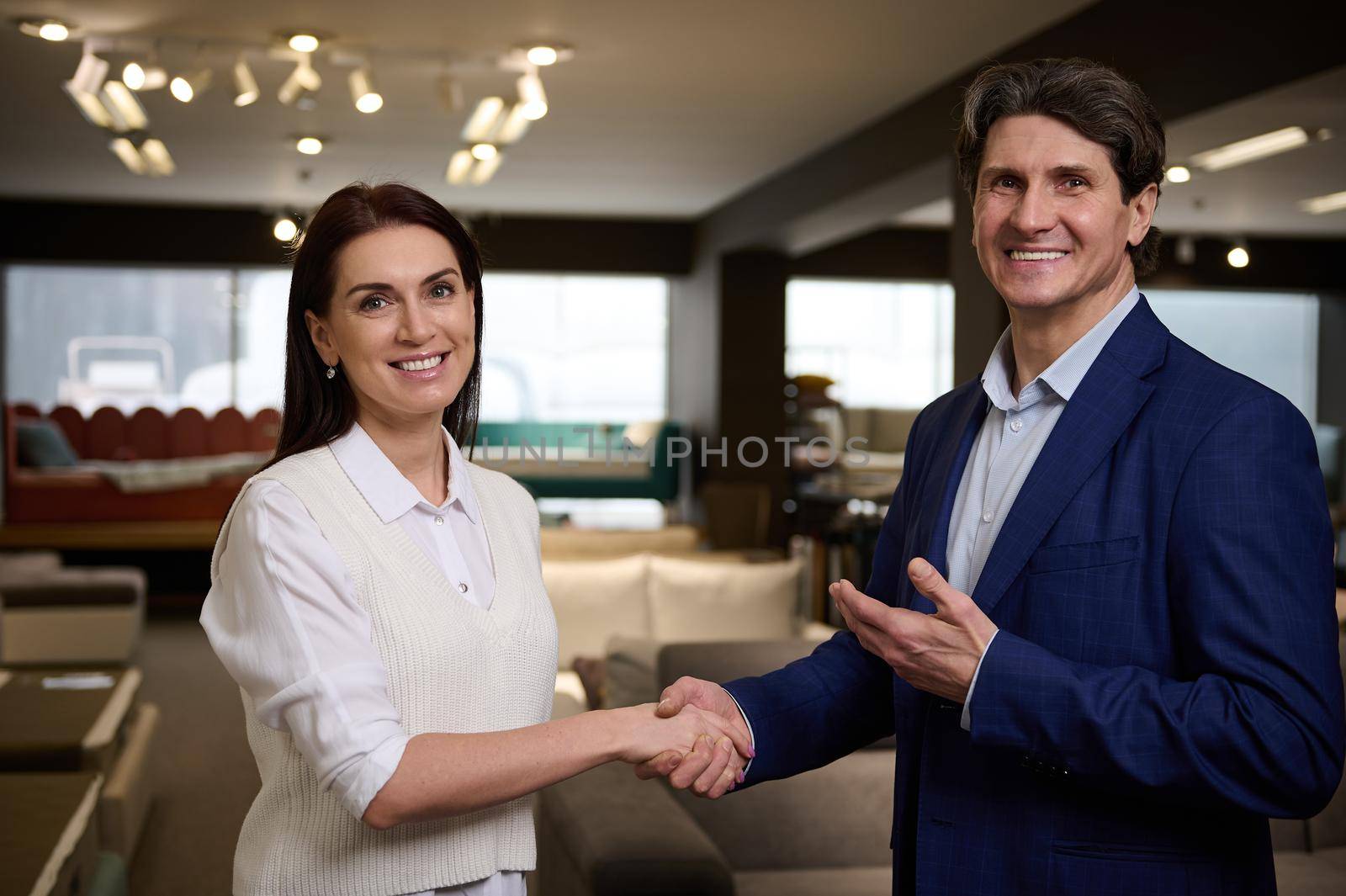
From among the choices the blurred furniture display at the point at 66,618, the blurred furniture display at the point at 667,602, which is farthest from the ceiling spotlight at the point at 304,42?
the blurred furniture display at the point at 66,618

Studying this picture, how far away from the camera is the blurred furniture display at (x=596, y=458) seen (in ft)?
34.6

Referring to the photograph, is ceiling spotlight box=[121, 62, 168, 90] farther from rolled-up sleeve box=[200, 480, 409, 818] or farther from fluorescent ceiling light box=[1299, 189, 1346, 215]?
fluorescent ceiling light box=[1299, 189, 1346, 215]

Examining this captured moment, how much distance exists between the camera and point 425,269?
1565 mm

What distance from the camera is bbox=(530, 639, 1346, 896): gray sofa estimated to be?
278cm

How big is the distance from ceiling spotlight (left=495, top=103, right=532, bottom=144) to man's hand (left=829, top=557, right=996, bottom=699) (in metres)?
4.62

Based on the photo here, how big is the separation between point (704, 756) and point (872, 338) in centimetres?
1158

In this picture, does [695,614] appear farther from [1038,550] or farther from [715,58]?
[1038,550]

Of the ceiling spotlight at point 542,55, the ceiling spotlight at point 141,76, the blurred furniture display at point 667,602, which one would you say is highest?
the ceiling spotlight at point 542,55

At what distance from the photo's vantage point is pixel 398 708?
1.42m

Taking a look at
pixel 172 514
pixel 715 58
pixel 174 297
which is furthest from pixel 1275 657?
pixel 174 297

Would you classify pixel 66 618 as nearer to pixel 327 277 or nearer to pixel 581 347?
pixel 327 277

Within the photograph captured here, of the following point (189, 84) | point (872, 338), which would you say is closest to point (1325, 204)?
point (872, 338)

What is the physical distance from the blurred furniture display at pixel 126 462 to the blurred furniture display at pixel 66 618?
233 cm

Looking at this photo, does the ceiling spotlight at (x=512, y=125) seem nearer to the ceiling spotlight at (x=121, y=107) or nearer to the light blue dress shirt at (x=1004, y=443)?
the ceiling spotlight at (x=121, y=107)
